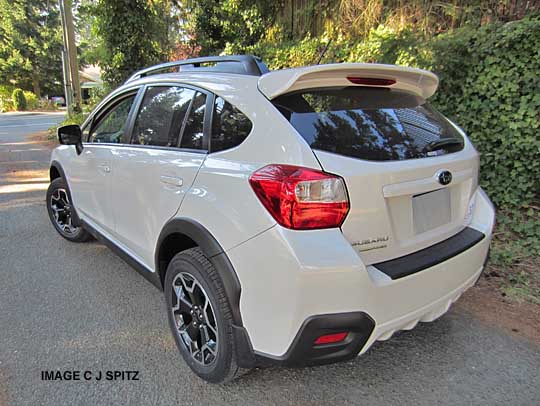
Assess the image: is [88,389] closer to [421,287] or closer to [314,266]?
[314,266]

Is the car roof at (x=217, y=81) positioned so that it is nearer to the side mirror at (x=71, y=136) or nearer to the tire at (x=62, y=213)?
the side mirror at (x=71, y=136)

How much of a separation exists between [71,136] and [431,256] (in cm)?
330

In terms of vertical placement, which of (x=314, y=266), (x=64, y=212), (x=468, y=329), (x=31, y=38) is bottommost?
(x=468, y=329)

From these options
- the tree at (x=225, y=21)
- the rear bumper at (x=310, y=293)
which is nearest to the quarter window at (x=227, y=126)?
the rear bumper at (x=310, y=293)

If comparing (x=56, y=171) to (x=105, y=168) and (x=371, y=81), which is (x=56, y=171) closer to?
(x=105, y=168)

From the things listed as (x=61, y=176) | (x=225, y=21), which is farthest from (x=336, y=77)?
(x=225, y=21)

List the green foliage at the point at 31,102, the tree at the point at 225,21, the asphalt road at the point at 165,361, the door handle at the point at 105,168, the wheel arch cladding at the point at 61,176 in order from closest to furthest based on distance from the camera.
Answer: the asphalt road at the point at 165,361 → the door handle at the point at 105,168 → the wheel arch cladding at the point at 61,176 → the tree at the point at 225,21 → the green foliage at the point at 31,102

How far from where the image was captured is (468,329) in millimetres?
2715

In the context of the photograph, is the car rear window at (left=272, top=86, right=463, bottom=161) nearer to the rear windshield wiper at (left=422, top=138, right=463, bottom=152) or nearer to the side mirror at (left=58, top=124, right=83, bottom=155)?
the rear windshield wiper at (left=422, top=138, right=463, bottom=152)

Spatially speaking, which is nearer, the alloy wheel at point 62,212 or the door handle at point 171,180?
the door handle at point 171,180

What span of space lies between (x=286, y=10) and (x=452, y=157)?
325 inches

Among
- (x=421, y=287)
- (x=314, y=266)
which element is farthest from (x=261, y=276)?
(x=421, y=287)

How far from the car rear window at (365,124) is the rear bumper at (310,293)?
46 cm

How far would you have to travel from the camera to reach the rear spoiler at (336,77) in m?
1.87
